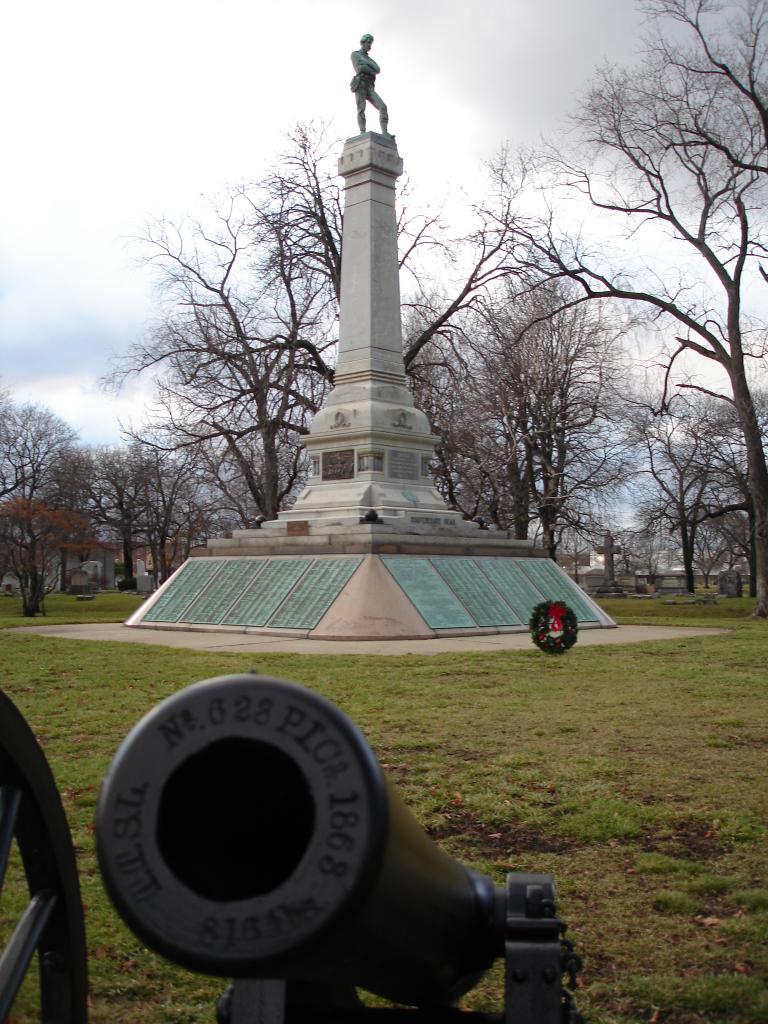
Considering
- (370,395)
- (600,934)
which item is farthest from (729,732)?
(370,395)

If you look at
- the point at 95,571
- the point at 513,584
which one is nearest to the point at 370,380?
the point at 513,584

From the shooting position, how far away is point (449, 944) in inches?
58.2

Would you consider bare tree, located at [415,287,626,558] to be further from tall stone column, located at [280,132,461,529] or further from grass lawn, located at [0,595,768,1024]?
grass lawn, located at [0,595,768,1024]

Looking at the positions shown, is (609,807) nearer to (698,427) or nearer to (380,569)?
(380,569)

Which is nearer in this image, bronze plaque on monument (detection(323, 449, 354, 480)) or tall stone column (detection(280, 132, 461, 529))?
tall stone column (detection(280, 132, 461, 529))

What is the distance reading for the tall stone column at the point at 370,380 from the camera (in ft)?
66.1

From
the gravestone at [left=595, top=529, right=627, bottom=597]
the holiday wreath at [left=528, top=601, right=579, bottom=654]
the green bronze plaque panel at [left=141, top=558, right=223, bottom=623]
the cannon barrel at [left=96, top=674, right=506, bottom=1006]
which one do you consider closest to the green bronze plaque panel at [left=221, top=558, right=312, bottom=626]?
the green bronze plaque panel at [left=141, top=558, right=223, bottom=623]

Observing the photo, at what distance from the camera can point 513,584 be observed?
17.7 meters

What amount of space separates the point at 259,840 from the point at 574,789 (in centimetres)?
421

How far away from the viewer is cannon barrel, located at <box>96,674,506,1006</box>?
3.48ft

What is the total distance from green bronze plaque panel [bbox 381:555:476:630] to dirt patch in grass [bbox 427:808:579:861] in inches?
412

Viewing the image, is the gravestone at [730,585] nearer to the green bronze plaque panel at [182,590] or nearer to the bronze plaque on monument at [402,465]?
the bronze plaque on monument at [402,465]

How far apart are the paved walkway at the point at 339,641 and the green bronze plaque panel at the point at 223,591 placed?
536 millimetres

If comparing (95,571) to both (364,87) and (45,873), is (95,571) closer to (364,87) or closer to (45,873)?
(364,87)
